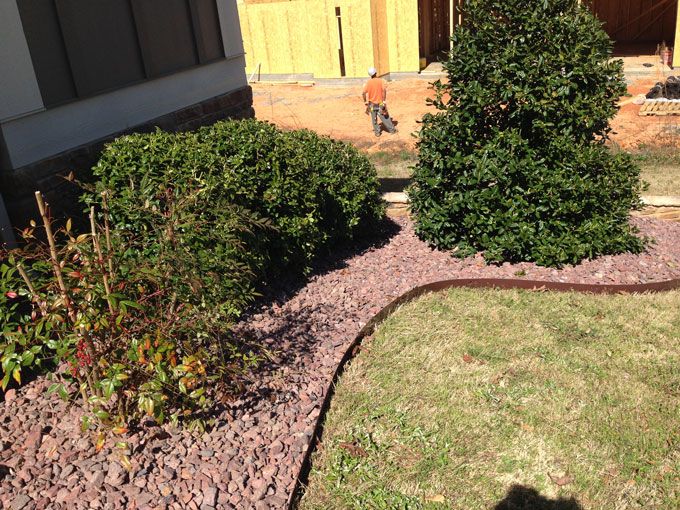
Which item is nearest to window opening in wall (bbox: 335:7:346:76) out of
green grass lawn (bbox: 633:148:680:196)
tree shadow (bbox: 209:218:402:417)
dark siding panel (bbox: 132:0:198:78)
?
green grass lawn (bbox: 633:148:680:196)

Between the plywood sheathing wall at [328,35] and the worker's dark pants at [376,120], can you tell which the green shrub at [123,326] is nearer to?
the worker's dark pants at [376,120]

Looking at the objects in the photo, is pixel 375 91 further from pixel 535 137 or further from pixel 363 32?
pixel 535 137

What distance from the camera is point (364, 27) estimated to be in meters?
21.0

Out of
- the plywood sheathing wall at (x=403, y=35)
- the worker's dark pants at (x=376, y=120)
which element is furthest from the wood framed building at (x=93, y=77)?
the plywood sheathing wall at (x=403, y=35)

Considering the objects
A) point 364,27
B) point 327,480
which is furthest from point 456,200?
point 364,27

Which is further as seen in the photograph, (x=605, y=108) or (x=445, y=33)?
(x=445, y=33)

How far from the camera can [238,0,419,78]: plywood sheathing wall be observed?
21.1 m

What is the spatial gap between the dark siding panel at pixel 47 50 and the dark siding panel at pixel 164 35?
1319 mm

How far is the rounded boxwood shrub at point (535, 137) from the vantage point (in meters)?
6.86

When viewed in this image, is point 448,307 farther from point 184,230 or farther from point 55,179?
point 55,179

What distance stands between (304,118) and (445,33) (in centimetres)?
992

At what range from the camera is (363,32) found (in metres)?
21.1

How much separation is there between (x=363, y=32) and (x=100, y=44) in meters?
14.8

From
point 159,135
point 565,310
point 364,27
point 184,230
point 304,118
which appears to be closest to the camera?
point 184,230
